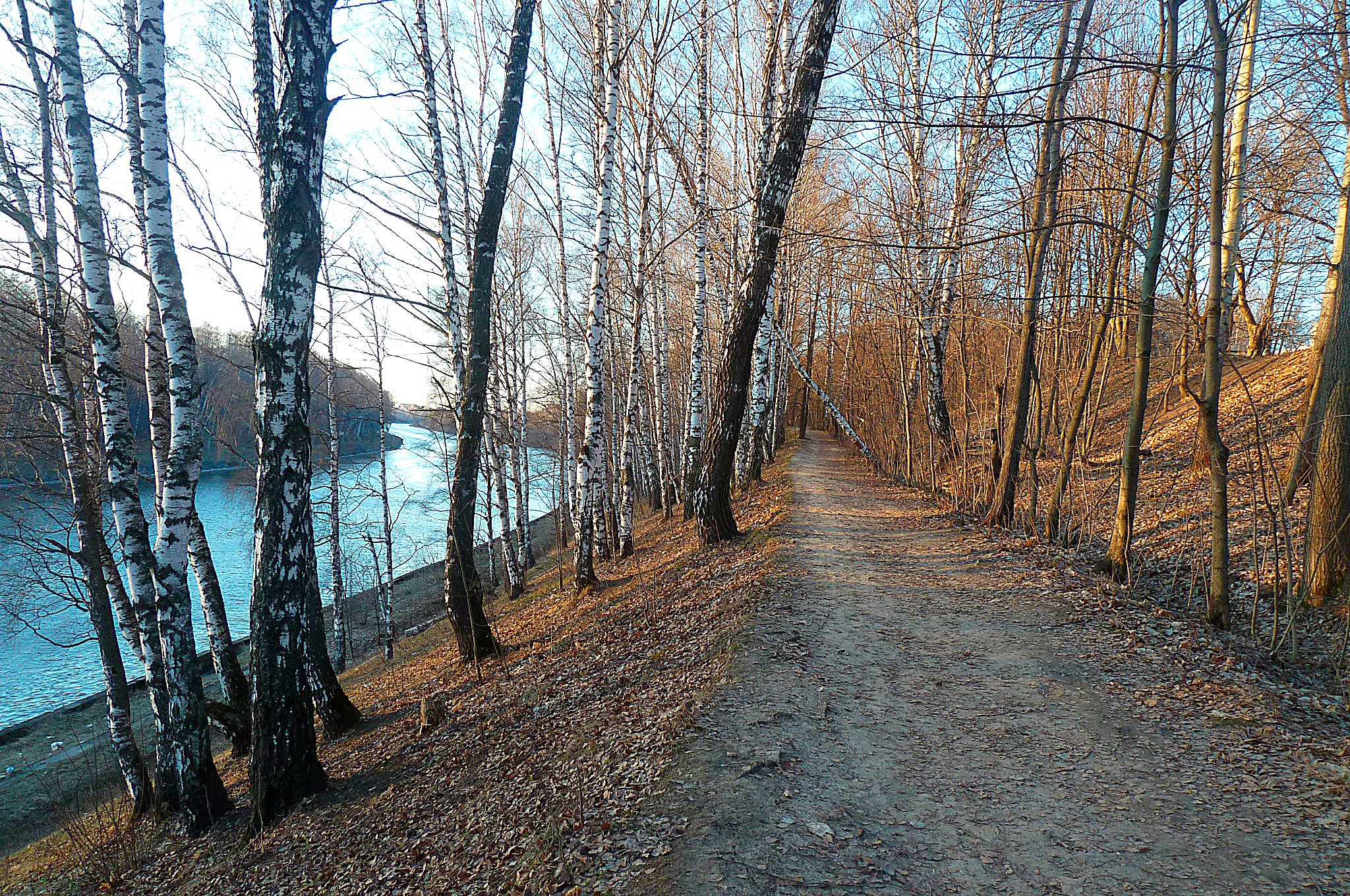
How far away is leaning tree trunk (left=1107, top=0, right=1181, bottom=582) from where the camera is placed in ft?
19.2

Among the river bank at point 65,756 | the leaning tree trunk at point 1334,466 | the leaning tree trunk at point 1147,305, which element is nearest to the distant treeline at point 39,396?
the river bank at point 65,756

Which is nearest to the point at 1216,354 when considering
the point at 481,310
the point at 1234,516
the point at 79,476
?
the point at 1234,516

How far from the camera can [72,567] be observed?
8.16 meters

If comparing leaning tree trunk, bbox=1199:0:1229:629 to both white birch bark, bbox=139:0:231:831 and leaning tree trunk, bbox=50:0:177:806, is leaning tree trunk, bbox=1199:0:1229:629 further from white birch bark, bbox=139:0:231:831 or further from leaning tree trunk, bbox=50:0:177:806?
leaning tree trunk, bbox=50:0:177:806

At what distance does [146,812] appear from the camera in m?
7.20

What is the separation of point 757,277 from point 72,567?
31.0 feet

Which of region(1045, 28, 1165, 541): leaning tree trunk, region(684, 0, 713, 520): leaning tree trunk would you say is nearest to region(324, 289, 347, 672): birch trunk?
region(684, 0, 713, 520): leaning tree trunk

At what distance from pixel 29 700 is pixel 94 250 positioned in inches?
473

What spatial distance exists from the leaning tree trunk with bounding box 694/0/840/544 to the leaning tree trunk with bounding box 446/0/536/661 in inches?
125

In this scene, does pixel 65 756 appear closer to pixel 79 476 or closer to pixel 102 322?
pixel 79 476

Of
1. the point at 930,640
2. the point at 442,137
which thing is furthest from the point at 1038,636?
the point at 442,137

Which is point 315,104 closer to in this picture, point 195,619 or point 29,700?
Answer: point 29,700

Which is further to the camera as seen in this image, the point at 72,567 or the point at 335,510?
the point at 335,510

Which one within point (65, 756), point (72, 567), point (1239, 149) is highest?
point (1239, 149)
